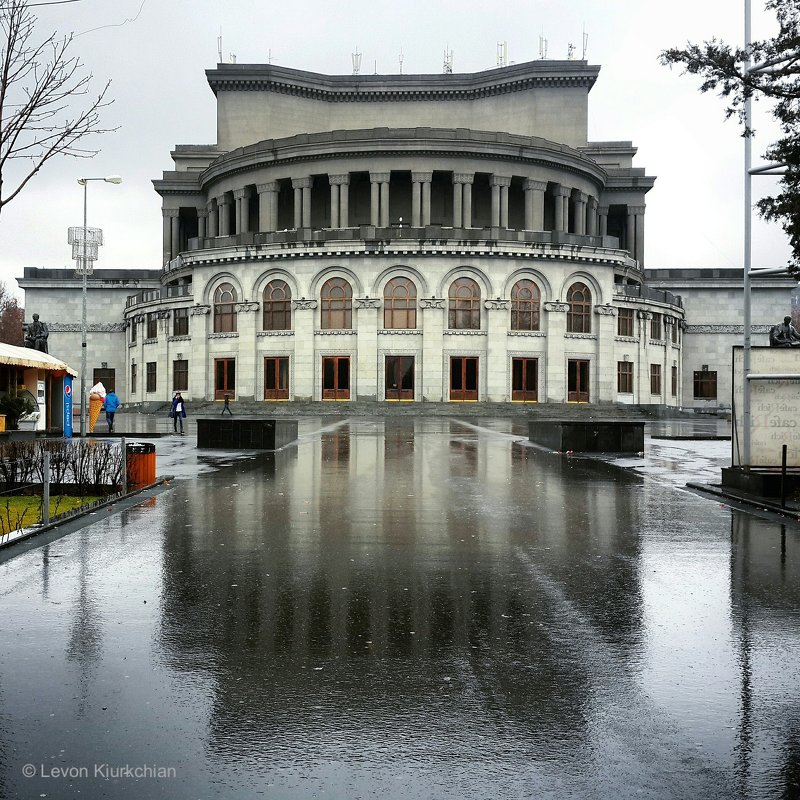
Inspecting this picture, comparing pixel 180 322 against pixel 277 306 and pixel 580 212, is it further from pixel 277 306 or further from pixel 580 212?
pixel 580 212

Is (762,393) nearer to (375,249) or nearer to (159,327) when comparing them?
(375,249)

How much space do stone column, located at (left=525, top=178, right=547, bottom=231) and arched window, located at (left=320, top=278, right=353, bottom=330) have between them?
1659cm

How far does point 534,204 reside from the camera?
66000mm

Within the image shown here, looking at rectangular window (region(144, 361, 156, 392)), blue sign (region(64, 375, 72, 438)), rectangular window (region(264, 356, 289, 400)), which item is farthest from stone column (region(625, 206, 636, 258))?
blue sign (region(64, 375, 72, 438))

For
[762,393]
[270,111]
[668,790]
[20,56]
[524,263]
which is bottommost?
[668,790]

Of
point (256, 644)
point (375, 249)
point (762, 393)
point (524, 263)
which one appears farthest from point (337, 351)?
point (256, 644)

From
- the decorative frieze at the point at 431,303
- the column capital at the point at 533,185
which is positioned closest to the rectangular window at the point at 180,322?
the decorative frieze at the point at 431,303

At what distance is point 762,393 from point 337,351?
44197 millimetres

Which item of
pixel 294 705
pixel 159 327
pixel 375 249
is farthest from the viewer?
pixel 159 327

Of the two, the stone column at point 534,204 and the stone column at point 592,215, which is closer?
the stone column at point 534,204

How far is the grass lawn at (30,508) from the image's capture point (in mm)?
12070

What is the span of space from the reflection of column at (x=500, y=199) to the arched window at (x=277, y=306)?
17.2 meters

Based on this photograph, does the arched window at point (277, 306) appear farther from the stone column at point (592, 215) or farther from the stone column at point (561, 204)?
the stone column at point (592, 215)

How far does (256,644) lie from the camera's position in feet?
20.6
